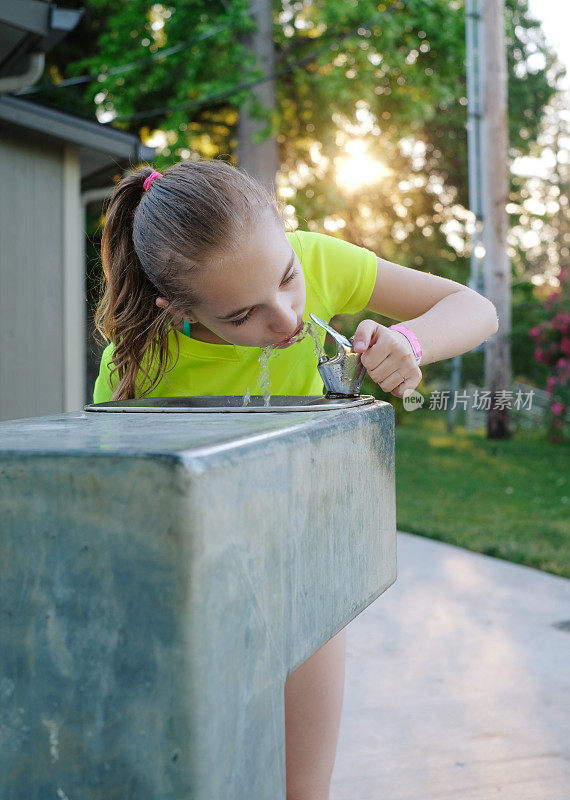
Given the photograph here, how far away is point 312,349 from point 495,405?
7.74 m

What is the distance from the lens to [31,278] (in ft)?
18.5

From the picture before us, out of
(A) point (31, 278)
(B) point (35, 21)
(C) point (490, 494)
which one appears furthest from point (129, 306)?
(C) point (490, 494)

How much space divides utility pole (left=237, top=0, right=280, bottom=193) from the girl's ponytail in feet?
31.4

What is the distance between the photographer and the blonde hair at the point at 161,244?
1.45 metres

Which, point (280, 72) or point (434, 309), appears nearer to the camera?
point (434, 309)

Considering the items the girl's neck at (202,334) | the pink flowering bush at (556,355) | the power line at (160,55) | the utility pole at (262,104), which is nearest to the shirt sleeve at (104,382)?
the girl's neck at (202,334)

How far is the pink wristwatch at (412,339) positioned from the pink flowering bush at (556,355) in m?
7.62

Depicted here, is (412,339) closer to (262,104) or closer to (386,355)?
(386,355)

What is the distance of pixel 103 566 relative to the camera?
0.78 m

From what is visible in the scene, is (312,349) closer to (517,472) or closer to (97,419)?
(97,419)

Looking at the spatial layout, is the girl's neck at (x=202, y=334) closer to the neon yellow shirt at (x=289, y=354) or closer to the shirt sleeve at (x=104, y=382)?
the neon yellow shirt at (x=289, y=354)

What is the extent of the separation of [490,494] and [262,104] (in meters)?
6.57

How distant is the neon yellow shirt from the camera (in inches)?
68.1

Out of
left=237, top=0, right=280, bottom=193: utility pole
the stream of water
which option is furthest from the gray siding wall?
left=237, top=0, right=280, bottom=193: utility pole
